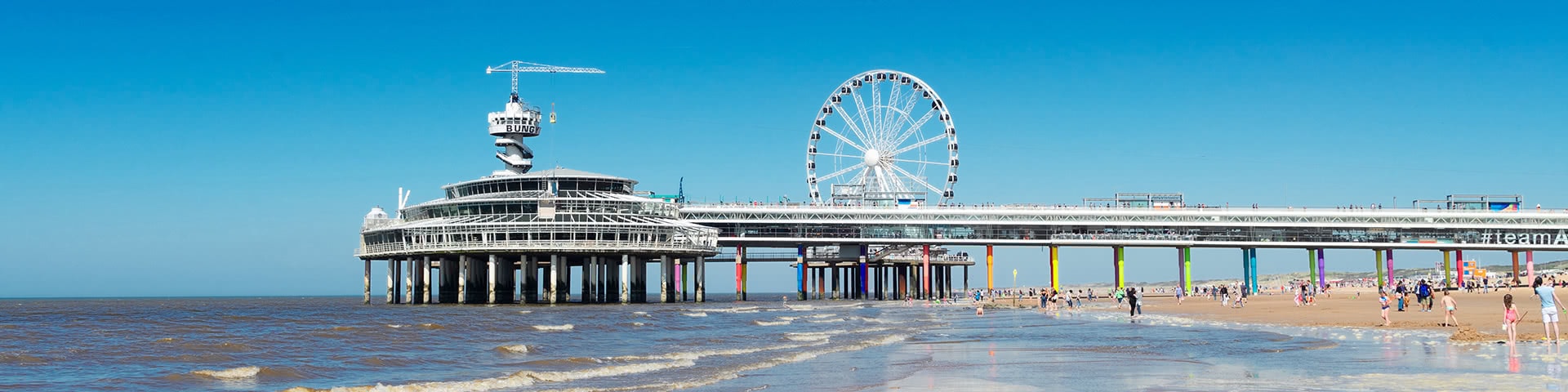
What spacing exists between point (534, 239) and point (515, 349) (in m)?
54.2

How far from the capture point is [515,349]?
102 ft

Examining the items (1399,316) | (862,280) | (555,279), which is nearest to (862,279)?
(862,280)

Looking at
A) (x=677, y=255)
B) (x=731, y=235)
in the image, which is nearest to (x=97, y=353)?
(x=677, y=255)

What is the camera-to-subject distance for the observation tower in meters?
83.1

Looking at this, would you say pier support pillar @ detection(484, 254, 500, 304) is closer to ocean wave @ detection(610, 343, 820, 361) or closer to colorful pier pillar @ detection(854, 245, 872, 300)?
colorful pier pillar @ detection(854, 245, 872, 300)

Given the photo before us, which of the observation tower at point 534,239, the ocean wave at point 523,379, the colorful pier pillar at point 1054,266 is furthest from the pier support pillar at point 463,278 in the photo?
the ocean wave at point 523,379

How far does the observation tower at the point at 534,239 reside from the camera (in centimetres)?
8306

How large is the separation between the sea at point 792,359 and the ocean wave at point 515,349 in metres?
0.14

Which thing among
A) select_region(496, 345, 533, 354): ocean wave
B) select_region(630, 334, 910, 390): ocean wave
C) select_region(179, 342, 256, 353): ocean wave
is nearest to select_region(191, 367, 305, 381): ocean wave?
select_region(496, 345, 533, 354): ocean wave

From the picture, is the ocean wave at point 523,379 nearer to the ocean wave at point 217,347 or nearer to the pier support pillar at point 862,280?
the ocean wave at point 217,347

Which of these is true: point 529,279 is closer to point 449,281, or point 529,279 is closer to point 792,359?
point 449,281

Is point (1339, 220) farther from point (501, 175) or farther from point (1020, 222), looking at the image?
point (501, 175)

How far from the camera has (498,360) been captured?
1086 inches

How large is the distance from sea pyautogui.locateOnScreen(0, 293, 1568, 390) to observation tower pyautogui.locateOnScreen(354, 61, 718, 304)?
128ft
